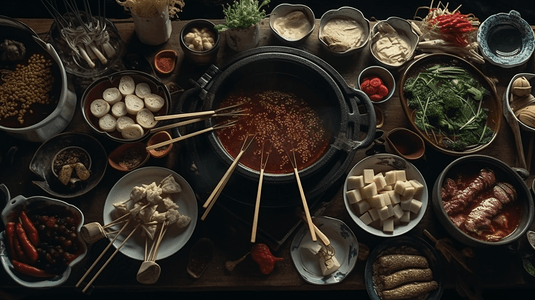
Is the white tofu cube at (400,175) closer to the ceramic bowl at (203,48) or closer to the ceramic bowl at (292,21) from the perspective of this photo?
the ceramic bowl at (292,21)

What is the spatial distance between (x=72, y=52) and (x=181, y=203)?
46.4 inches

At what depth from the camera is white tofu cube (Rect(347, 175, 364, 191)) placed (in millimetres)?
2816

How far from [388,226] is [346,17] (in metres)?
1.47

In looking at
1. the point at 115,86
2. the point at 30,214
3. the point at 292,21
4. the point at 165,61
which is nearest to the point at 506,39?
the point at 292,21

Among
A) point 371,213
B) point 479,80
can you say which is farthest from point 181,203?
point 479,80

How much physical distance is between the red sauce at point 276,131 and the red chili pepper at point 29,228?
3.96ft

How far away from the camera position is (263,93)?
304 centimetres

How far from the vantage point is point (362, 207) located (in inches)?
110

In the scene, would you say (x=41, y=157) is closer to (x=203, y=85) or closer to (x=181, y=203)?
(x=181, y=203)

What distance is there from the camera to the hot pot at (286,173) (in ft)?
8.72

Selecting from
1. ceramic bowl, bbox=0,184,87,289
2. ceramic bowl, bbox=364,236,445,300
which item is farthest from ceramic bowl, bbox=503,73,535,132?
ceramic bowl, bbox=0,184,87,289

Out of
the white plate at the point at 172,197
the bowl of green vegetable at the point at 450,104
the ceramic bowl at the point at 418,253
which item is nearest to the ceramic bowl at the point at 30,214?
the white plate at the point at 172,197

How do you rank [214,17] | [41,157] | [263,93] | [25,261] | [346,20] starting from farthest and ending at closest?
[214,17] → [346,20] → [263,93] → [41,157] → [25,261]

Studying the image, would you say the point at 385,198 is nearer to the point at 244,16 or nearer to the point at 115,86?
the point at 244,16
